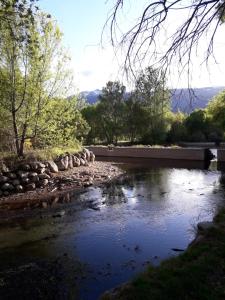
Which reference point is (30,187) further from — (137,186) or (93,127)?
(93,127)

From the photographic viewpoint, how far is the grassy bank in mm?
5070

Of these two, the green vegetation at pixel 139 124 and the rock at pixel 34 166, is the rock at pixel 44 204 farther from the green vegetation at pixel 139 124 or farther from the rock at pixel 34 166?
the green vegetation at pixel 139 124

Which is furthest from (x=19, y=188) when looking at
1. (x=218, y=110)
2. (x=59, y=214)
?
(x=218, y=110)

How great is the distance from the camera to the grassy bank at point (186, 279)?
507cm

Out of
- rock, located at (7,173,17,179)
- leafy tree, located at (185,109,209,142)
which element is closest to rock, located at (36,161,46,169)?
rock, located at (7,173,17,179)

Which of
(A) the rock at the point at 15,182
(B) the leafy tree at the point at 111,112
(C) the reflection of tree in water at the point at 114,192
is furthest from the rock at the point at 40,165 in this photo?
(B) the leafy tree at the point at 111,112

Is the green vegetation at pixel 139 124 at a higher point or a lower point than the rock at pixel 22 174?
higher

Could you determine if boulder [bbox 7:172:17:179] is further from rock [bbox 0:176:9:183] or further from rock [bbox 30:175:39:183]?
rock [bbox 30:175:39:183]

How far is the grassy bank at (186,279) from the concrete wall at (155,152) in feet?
96.5

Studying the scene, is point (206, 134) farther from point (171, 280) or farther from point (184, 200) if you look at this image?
point (171, 280)

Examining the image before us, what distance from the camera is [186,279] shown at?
18.0 feet

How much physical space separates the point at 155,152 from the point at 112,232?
2767 cm

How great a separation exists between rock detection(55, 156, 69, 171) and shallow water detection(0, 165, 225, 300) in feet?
13.6

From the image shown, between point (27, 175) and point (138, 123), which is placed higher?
point (138, 123)
